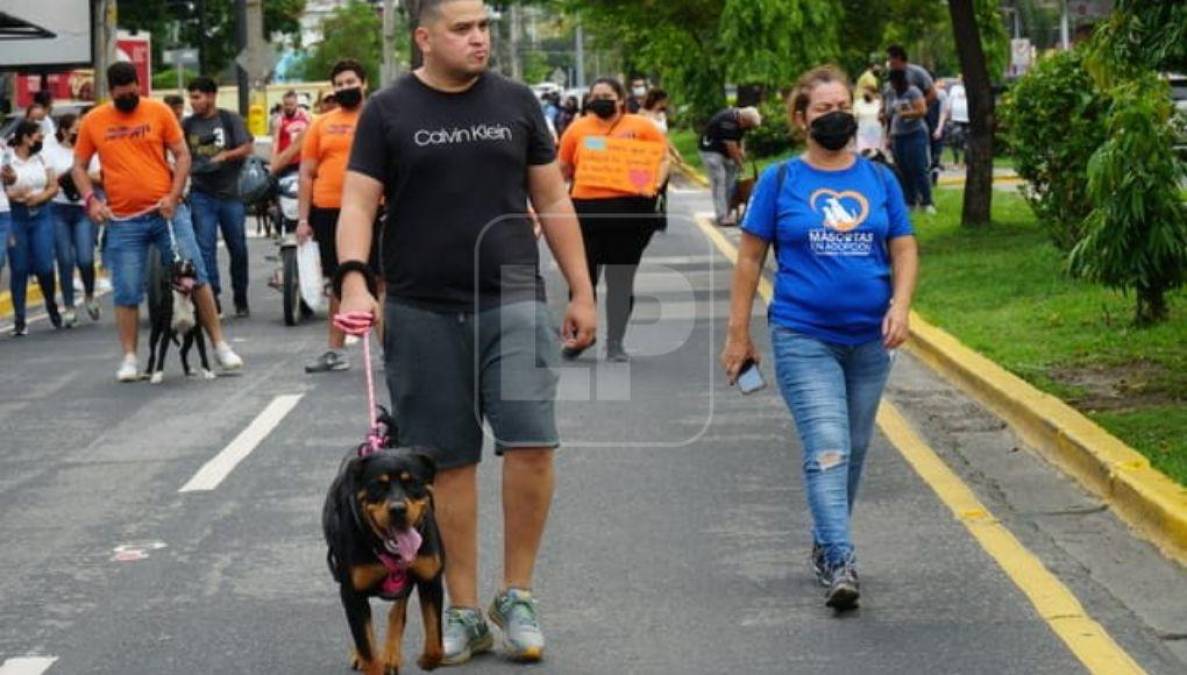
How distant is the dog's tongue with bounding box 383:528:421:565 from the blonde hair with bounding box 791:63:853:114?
8.10 feet

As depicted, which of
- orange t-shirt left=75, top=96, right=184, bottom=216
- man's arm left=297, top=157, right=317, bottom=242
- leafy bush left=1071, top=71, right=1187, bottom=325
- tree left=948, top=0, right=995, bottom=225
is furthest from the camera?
tree left=948, top=0, right=995, bottom=225

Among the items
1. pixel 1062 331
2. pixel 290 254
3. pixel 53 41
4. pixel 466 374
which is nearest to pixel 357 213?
pixel 466 374

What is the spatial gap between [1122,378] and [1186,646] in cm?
635

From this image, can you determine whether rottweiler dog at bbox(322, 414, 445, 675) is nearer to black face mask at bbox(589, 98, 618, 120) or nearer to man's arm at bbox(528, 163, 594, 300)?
man's arm at bbox(528, 163, 594, 300)

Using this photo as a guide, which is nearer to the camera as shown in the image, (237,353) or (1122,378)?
(1122,378)

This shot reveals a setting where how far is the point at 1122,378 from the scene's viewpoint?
14.2m

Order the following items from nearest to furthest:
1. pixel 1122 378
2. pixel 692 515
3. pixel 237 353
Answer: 1. pixel 692 515
2. pixel 1122 378
3. pixel 237 353

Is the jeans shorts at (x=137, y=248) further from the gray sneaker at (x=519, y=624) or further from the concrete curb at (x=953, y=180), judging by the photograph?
the concrete curb at (x=953, y=180)

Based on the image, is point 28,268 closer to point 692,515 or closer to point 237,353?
point 237,353

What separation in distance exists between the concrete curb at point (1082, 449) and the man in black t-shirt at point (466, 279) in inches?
110

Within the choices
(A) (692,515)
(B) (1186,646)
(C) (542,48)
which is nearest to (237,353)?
(A) (692,515)

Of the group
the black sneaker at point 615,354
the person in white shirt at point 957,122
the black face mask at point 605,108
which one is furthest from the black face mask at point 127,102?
the person in white shirt at point 957,122

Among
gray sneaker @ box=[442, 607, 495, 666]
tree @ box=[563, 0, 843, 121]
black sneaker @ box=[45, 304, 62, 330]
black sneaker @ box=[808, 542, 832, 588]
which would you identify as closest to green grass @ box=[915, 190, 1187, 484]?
black sneaker @ box=[808, 542, 832, 588]

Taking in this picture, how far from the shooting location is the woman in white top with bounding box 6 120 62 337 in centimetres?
2088
